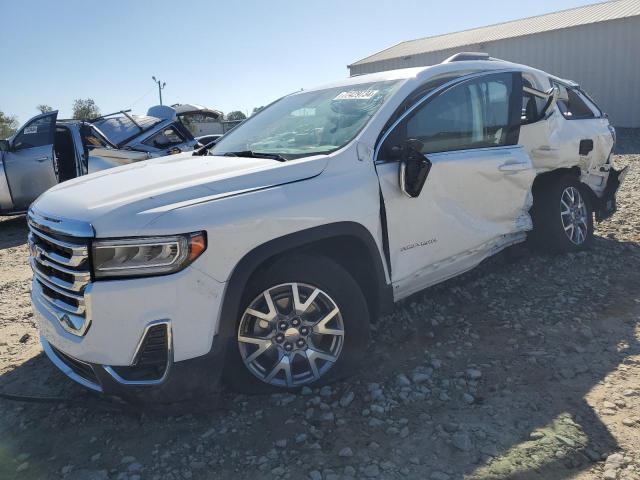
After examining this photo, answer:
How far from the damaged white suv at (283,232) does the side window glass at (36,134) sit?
5734 millimetres

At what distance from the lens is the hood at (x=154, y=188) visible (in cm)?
236

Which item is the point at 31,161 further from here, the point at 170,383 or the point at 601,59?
the point at 601,59

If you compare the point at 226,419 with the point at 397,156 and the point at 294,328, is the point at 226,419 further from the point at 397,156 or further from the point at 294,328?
the point at 397,156

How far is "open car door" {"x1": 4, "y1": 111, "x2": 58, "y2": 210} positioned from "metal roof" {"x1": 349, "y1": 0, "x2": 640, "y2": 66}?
66.6 ft

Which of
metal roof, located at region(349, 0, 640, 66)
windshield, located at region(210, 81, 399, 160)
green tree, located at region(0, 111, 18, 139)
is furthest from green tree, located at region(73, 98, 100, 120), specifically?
windshield, located at region(210, 81, 399, 160)

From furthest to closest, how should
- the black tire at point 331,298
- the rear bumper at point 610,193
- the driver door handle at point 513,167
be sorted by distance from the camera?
the rear bumper at point 610,193
the driver door handle at point 513,167
the black tire at point 331,298

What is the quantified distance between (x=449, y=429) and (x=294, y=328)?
929mm

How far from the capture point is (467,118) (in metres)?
3.80

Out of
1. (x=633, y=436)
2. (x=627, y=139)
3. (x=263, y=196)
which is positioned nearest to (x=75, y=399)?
(x=263, y=196)

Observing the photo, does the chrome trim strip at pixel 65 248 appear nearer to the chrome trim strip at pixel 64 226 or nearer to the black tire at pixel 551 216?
the chrome trim strip at pixel 64 226

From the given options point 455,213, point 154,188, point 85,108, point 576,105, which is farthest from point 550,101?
point 85,108

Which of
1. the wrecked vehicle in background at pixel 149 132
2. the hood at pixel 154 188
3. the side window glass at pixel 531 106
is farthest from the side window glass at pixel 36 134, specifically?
the side window glass at pixel 531 106

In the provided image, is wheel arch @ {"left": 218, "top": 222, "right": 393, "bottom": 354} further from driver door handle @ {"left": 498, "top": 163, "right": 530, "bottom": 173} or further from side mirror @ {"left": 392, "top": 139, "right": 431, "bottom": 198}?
driver door handle @ {"left": 498, "top": 163, "right": 530, "bottom": 173}

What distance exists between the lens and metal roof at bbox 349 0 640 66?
20922 mm
